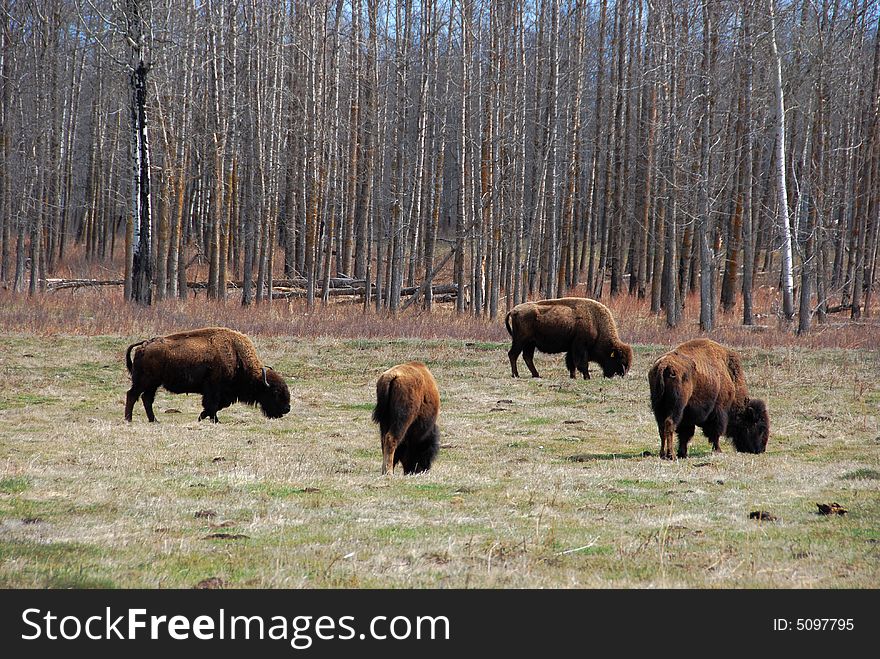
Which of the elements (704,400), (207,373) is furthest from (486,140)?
(704,400)

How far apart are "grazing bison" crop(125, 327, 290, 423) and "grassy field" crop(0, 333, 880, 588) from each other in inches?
16.9

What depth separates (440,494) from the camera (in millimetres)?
8703

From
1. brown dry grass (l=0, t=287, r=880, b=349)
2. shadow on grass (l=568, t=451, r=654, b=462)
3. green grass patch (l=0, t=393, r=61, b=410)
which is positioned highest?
brown dry grass (l=0, t=287, r=880, b=349)

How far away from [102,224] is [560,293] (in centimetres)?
2450

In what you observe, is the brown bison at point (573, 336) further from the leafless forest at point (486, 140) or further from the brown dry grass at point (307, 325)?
the leafless forest at point (486, 140)

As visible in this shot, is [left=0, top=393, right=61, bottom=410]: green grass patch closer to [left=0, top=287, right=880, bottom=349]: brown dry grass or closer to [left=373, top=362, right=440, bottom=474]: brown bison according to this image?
[left=0, top=287, right=880, bottom=349]: brown dry grass

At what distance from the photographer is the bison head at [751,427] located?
39.3 feet

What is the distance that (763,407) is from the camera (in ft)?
39.4

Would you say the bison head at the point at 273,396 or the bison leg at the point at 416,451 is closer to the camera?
the bison leg at the point at 416,451

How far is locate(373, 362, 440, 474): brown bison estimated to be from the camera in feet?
32.8

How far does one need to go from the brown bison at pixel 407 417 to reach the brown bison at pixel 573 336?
9013 mm

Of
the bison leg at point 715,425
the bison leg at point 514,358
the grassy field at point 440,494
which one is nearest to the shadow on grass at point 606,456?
the grassy field at point 440,494

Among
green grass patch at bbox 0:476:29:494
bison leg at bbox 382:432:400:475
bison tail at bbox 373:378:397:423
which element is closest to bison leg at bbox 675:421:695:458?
bison leg at bbox 382:432:400:475
